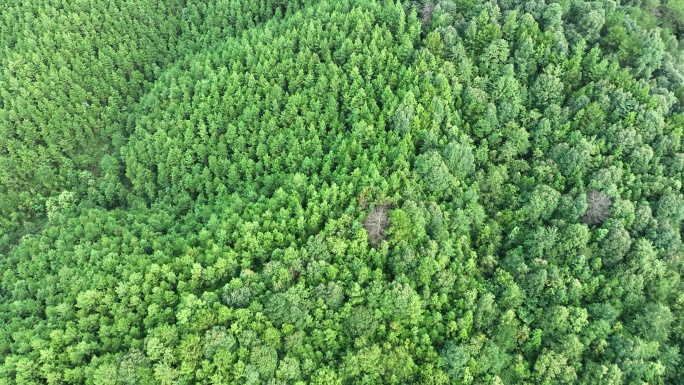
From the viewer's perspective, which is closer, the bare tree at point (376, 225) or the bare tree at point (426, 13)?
the bare tree at point (376, 225)

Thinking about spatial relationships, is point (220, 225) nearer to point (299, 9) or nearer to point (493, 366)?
point (493, 366)

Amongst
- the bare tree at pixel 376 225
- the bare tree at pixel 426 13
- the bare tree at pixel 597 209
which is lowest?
the bare tree at pixel 597 209

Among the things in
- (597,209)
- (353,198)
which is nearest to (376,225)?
(353,198)

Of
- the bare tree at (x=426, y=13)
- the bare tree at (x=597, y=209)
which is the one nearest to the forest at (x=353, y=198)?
Answer: the bare tree at (x=426, y=13)

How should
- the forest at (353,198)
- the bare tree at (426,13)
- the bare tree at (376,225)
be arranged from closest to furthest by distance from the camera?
the forest at (353,198), the bare tree at (376,225), the bare tree at (426,13)

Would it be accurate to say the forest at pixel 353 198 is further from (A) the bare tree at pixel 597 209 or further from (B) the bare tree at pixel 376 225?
(A) the bare tree at pixel 597 209

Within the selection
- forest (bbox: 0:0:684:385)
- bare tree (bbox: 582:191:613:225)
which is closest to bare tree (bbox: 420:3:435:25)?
forest (bbox: 0:0:684:385)


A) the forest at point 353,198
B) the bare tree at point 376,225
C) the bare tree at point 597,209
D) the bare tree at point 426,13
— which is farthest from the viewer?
the bare tree at point 426,13

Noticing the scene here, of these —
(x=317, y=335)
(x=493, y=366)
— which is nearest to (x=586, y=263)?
(x=493, y=366)
